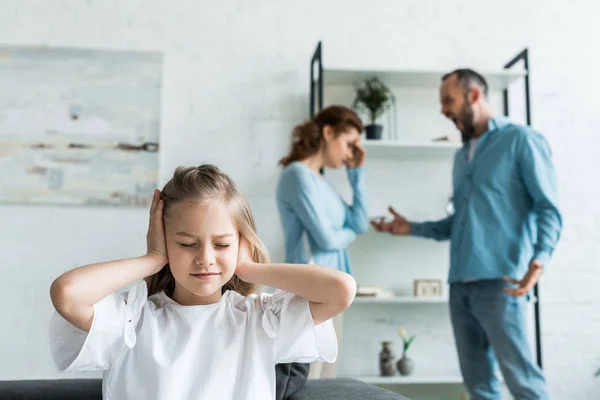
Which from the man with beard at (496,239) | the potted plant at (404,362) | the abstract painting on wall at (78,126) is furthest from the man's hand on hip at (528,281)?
the abstract painting on wall at (78,126)

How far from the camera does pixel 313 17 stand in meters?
3.19

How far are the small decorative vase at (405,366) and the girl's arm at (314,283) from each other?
5.80ft

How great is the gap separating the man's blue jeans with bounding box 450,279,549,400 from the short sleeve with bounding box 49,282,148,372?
1.42 m

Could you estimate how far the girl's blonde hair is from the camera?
1199 millimetres

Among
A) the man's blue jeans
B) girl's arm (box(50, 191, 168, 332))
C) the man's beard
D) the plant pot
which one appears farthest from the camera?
the plant pot

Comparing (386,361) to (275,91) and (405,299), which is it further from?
(275,91)

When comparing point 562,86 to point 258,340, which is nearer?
point 258,340

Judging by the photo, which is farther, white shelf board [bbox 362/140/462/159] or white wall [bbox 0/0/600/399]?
white wall [bbox 0/0/600/399]

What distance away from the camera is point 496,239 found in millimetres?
2309

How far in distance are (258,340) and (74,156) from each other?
210cm

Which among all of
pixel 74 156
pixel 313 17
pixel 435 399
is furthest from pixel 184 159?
pixel 435 399

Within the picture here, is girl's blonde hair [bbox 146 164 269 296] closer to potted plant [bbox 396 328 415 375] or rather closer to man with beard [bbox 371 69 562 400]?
man with beard [bbox 371 69 562 400]

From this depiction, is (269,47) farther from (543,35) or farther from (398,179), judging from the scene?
(543,35)

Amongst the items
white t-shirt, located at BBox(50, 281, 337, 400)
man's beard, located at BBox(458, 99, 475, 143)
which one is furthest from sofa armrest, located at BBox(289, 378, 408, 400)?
man's beard, located at BBox(458, 99, 475, 143)
